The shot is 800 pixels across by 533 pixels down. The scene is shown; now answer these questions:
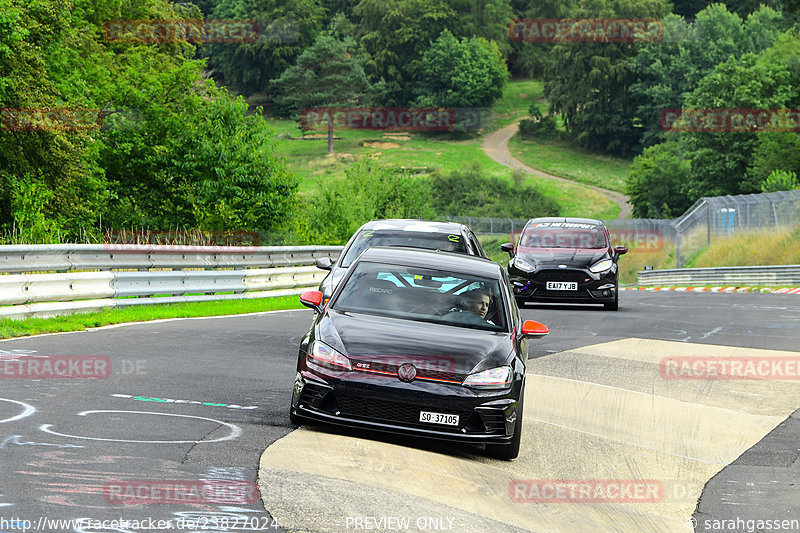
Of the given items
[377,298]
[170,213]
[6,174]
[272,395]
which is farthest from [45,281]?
[170,213]

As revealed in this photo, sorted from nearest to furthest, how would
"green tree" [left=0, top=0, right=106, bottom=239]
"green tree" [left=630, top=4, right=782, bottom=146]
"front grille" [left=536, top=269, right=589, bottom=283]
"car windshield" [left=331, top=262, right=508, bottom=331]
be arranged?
"car windshield" [left=331, top=262, right=508, bottom=331], "front grille" [left=536, top=269, right=589, bottom=283], "green tree" [left=0, top=0, right=106, bottom=239], "green tree" [left=630, top=4, right=782, bottom=146]

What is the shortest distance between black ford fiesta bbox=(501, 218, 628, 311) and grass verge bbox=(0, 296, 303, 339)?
432 cm

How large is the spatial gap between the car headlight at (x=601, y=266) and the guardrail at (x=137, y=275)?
20.6 feet

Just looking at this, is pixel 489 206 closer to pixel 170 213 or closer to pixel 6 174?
pixel 170 213

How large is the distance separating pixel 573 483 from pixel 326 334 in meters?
2.02

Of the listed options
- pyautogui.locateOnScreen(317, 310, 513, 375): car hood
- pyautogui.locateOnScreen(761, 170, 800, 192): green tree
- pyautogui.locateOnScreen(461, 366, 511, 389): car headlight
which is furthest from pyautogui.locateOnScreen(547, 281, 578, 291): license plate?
pyautogui.locateOnScreen(761, 170, 800, 192): green tree

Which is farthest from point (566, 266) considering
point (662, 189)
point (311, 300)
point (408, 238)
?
point (662, 189)

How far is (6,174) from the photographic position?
3497 cm

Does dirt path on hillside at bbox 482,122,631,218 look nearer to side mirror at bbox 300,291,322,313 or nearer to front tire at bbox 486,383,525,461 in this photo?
side mirror at bbox 300,291,322,313

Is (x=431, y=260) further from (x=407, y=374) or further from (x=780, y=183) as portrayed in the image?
(x=780, y=183)

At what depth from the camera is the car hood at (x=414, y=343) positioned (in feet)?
25.0

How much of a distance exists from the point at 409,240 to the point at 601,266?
7630mm

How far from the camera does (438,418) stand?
752 cm

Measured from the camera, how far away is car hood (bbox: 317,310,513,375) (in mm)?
7629
